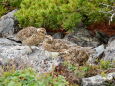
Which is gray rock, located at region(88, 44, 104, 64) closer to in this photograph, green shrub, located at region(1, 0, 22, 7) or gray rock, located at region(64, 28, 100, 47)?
gray rock, located at region(64, 28, 100, 47)

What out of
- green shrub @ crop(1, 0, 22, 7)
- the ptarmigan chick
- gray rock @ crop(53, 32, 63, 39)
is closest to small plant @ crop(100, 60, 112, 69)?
the ptarmigan chick

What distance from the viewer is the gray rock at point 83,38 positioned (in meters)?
8.78

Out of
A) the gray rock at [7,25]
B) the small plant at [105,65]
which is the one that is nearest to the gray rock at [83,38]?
the gray rock at [7,25]

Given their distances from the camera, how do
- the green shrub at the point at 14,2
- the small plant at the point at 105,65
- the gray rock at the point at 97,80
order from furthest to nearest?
the green shrub at the point at 14,2, the small plant at the point at 105,65, the gray rock at the point at 97,80

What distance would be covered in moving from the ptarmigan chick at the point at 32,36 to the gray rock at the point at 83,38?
0.77 meters

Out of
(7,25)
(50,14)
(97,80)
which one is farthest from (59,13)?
(97,80)

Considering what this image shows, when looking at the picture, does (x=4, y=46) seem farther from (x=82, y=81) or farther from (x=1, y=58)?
(x=82, y=81)

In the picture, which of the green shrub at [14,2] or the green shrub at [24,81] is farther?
the green shrub at [14,2]

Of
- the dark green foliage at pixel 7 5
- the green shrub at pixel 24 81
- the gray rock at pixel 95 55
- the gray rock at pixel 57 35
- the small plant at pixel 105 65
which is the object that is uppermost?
the green shrub at pixel 24 81

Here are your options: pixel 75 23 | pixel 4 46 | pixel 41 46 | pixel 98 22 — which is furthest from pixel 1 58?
pixel 98 22

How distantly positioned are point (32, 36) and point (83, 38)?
1.34 metres

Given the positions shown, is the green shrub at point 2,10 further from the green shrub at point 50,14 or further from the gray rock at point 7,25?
the green shrub at point 50,14

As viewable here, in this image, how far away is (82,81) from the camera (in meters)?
5.92

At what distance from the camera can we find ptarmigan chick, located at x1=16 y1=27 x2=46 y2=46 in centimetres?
844
